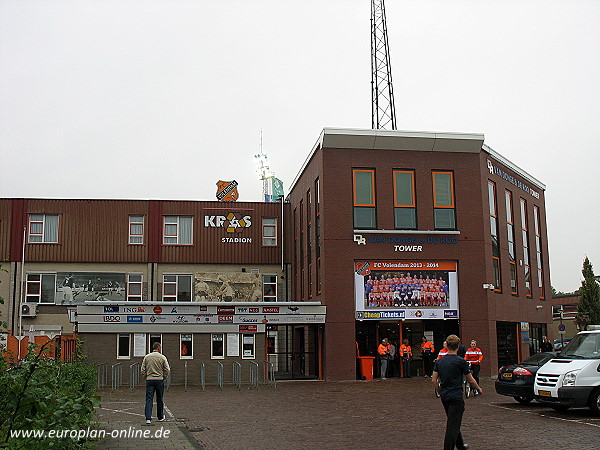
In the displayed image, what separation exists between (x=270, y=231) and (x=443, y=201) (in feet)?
40.8

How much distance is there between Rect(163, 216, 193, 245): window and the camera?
39.6 metres

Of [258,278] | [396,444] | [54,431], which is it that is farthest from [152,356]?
[258,278]

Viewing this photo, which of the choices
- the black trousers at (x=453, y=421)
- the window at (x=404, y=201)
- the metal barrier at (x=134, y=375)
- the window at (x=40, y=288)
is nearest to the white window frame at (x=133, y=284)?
the window at (x=40, y=288)

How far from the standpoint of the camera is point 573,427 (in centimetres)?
1431

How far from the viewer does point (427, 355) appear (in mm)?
28797

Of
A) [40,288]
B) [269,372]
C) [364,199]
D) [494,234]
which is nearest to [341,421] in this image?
[269,372]

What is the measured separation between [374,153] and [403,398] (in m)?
12.3

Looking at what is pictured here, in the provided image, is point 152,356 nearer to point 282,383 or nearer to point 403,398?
point 403,398

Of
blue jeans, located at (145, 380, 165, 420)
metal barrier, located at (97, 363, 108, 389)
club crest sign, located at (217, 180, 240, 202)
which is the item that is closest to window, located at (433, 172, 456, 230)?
metal barrier, located at (97, 363, 108, 389)

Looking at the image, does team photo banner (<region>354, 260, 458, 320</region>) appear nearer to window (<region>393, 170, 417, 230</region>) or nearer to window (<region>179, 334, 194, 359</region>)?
window (<region>393, 170, 417, 230</region>)

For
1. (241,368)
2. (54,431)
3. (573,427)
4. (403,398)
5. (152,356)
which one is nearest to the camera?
(54,431)

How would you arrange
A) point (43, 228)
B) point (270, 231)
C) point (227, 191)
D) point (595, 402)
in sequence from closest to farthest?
point (595, 402)
point (43, 228)
point (270, 231)
point (227, 191)

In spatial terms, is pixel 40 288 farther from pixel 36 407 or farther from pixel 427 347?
pixel 36 407

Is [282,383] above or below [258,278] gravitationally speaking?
below
